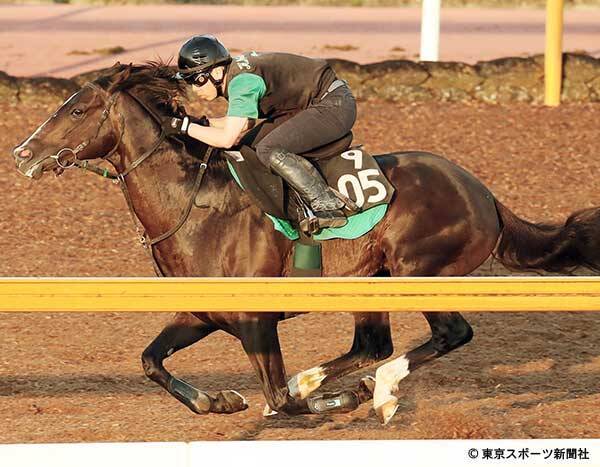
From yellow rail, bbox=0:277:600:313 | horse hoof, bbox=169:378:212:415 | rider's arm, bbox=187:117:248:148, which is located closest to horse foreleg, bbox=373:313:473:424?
horse hoof, bbox=169:378:212:415

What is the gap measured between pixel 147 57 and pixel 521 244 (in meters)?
9.46

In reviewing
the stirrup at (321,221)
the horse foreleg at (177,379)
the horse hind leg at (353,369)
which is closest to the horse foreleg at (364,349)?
the horse hind leg at (353,369)

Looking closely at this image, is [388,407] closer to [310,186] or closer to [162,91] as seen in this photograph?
[310,186]

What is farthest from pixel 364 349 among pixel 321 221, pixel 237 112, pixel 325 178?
pixel 237 112

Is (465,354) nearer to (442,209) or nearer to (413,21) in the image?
(442,209)

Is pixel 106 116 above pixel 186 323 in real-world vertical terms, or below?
above

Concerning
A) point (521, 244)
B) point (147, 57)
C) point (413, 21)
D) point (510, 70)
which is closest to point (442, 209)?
point (521, 244)

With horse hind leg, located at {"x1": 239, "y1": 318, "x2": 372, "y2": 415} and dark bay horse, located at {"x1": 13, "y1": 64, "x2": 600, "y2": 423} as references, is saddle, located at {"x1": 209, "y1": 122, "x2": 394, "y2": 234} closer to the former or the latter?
dark bay horse, located at {"x1": 13, "y1": 64, "x2": 600, "y2": 423}

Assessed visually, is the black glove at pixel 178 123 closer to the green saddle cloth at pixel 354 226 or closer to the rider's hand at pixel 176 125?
the rider's hand at pixel 176 125

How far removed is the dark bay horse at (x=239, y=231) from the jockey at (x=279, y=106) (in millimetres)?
209

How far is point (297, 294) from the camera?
225 inches

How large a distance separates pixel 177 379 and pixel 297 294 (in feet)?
5.97

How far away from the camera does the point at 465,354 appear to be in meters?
9.10

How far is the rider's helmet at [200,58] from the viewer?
705 cm
